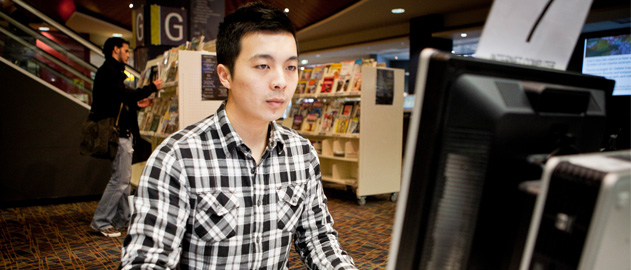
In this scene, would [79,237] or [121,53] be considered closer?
[79,237]

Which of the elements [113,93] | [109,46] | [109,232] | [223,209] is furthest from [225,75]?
[109,232]

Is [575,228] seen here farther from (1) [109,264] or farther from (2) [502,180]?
(1) [109,264]

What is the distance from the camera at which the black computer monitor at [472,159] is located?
1.85 feet

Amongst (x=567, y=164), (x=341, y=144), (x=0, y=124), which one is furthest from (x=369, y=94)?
(x=567, y=164)

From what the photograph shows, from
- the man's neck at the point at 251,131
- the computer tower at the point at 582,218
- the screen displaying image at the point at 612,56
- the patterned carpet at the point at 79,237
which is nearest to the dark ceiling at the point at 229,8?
the screen displaying image at the point at 612,56

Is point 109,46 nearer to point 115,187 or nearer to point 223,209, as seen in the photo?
point 115,187

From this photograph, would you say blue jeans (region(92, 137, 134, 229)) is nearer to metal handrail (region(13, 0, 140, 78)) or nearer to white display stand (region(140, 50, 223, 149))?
white display stand (region(140, 50, 223, 149))

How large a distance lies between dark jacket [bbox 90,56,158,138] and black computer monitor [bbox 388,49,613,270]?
359 cm

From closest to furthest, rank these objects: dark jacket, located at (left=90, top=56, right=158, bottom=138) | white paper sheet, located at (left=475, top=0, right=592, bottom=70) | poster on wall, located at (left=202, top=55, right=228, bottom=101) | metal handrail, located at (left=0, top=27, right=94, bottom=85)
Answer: white paper sheet, located at (left=475, top=0, right=592, bottom=70) < poster on wall, located at (left=202, top=55, right=228, bottom=101) < dark jacket, located at (left=90, top=56, right=158, bottom=138) < metal handrail, located at (left=0, top=27, right=94, bottom=85)

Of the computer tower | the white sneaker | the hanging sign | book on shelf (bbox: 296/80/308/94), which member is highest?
the hanging sign

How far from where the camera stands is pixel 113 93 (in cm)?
381

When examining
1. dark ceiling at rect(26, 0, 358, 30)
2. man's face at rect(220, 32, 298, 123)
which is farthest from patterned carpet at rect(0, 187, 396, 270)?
dark ceiling at rect(26, 0, 358, 30)

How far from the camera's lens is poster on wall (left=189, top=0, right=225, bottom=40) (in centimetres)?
591

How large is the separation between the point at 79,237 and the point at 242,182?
11.2ft
